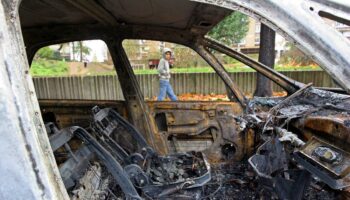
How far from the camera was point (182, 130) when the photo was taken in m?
3.51

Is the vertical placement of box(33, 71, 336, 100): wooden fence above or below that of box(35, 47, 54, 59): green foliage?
below

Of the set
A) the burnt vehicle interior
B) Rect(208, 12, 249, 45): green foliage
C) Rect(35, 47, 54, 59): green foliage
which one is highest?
Rect(208, 12, 249, 45): green foliage

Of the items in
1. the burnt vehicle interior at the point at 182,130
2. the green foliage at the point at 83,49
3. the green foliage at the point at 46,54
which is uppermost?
the green foliage at the point at 83,49

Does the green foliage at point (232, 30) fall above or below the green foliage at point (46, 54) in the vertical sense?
above

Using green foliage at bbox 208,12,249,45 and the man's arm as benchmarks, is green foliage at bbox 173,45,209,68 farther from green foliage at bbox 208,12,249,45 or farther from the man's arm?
the man's arm

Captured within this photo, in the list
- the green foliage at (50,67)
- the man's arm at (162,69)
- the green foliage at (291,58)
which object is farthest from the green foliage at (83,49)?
the green foliage at (291,58)

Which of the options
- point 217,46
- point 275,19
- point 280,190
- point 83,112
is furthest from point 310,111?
point 83,112

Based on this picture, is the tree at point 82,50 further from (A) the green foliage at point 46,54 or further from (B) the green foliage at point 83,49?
(A) the green foliage at point 46,54

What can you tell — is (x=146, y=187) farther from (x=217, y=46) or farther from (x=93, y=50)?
(x=93, y=50)

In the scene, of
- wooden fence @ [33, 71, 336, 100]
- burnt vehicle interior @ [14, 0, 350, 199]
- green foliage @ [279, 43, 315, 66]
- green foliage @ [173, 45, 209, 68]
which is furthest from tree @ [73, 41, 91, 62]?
burnt vehicle interior @ [14, 0, 350, 199]

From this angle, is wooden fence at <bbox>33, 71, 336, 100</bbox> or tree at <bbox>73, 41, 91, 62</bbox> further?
tree at <bbox>73, 41, 91, 62</bbox>

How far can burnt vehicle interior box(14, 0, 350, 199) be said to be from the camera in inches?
78.8

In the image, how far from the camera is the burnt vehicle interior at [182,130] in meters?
2.00

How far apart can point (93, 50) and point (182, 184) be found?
57.5ft
